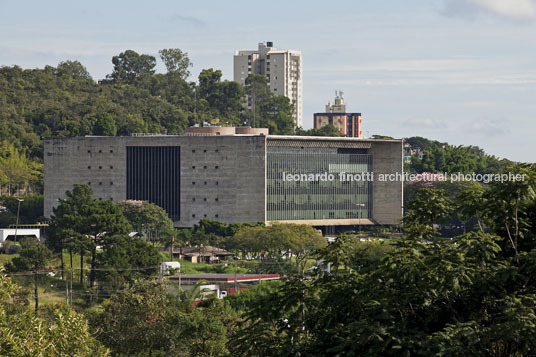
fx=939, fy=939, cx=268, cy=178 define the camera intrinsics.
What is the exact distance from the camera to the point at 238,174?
535ft

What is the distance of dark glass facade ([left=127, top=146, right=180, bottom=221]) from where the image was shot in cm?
16650

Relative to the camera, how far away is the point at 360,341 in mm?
26953

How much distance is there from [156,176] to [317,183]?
96.7ft

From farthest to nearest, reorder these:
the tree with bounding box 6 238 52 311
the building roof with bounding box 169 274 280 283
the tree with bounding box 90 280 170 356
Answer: the tree with bounding box 6 238 52 311
the building roof with bounding box 169 274 280 283
the tree with bounding box 90 280 170 356

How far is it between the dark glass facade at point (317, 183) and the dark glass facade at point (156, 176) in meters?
16.5

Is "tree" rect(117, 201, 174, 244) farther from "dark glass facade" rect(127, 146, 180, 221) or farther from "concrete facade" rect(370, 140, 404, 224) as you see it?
"concrete facade" rect(370, 140, 404, 224)

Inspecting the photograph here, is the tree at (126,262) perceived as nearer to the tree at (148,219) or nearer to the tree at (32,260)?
the tree at (32,260)

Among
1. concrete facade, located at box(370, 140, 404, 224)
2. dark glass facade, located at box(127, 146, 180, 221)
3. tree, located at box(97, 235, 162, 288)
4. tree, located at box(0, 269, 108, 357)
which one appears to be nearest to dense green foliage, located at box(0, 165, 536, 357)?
tree, located at box(0, 269, 108, 357)

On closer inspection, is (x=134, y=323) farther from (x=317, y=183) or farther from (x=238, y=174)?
(x=317, y=183)

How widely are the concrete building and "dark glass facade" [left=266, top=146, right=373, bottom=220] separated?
7.1 inches

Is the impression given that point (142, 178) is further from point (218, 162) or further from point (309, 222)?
point (309, 222)

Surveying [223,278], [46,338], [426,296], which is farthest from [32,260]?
[426,296]

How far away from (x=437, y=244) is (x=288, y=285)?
17.4 ft

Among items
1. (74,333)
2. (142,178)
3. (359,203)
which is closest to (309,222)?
(359,203)
